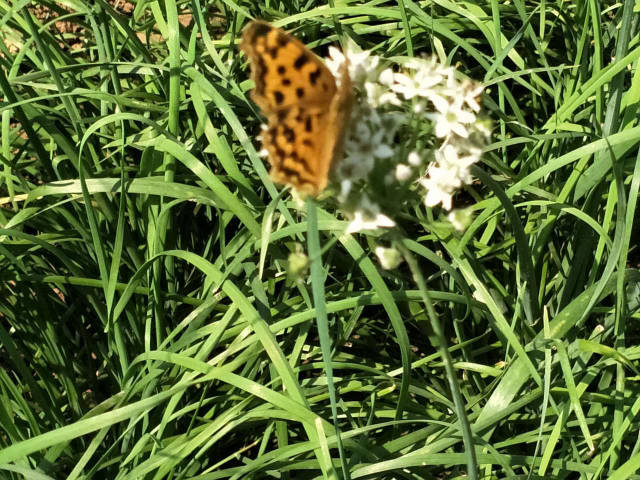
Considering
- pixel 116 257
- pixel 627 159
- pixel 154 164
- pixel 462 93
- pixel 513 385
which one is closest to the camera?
pixel 462 93

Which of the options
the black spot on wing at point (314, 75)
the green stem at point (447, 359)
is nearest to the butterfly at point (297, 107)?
the black spot on wing at point (314, 75)

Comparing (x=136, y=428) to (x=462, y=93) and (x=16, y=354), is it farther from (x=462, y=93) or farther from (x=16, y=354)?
(x=462, y=93)

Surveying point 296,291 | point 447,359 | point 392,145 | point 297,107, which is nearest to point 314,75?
point 297,107

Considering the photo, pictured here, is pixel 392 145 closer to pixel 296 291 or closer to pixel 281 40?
pixel 281 40

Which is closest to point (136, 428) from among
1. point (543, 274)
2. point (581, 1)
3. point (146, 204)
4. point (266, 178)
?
point (146, 204)

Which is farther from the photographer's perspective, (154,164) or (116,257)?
(154,164)

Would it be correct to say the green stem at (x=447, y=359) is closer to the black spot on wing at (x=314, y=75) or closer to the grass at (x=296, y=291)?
the black spot on wing at (x=314, y=75)

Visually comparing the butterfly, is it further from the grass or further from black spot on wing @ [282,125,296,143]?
the grass
